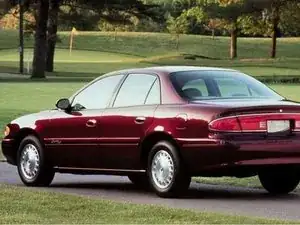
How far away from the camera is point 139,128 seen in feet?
34.8

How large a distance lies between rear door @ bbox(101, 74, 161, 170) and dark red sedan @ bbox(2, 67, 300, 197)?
0.01m

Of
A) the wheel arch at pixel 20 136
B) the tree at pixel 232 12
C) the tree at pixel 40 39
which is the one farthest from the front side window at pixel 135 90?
the tree at pixel 232 12

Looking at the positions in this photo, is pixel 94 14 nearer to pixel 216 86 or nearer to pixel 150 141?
pixel 216 86

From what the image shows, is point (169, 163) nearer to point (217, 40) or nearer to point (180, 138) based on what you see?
point (180, 138)

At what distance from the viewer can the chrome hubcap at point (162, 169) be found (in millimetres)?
10219

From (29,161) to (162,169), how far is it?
2.41 meters

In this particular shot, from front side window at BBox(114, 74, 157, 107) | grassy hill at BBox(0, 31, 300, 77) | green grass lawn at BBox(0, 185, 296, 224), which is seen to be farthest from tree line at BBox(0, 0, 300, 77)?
green grass lawn at BBox(0, 185, 296, 224)

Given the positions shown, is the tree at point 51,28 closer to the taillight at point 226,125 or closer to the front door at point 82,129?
the front door at point 82,129

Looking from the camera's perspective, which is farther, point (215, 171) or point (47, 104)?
point (47, 104)

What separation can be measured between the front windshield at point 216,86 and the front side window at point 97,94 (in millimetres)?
975

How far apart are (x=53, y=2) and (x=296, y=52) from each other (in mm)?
42652

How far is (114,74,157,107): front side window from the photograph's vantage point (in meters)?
11.0

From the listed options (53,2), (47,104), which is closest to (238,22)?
(53,2)

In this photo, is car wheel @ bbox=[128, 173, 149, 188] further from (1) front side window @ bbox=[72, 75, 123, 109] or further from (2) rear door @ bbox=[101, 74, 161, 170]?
(1) front side window @ bbox=[72, 75, 123, 109]
